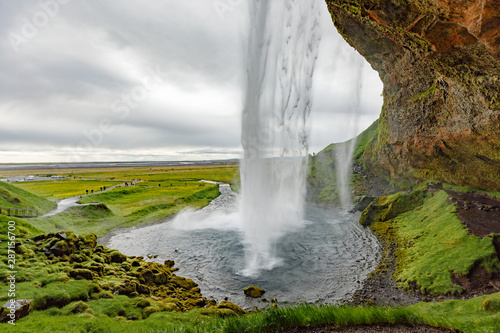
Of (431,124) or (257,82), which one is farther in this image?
(431,124)

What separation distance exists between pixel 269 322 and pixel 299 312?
1.29 metres

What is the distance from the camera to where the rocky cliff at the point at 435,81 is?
39.9 ft

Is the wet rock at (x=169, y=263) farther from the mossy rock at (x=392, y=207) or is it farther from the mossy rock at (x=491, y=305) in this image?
the mossy rock at (x=392, y=207)

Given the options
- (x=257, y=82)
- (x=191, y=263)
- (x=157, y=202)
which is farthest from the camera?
(x=157, y=202)

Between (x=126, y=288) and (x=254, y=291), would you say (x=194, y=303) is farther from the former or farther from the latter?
(x=126, y=288)

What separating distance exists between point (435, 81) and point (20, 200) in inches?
2108

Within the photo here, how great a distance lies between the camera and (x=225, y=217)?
37.8 m

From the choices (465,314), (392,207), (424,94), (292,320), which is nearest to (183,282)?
(292,320)

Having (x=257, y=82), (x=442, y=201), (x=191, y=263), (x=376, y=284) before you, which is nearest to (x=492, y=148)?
(x=442, y=201)

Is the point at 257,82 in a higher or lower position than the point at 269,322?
higher

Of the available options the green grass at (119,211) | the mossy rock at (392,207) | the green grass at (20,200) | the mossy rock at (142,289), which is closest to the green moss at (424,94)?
the mossy rock at (392,207)

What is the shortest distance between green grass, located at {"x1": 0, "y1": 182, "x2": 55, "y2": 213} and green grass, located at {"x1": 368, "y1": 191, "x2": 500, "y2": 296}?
4211 centimetres

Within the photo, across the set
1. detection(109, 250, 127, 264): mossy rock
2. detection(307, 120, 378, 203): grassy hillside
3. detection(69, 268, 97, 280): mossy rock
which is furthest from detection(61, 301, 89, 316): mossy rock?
detection(307, 120, 378, 203): grassy hillside

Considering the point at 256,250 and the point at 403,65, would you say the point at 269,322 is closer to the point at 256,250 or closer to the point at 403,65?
the point at 256,250
